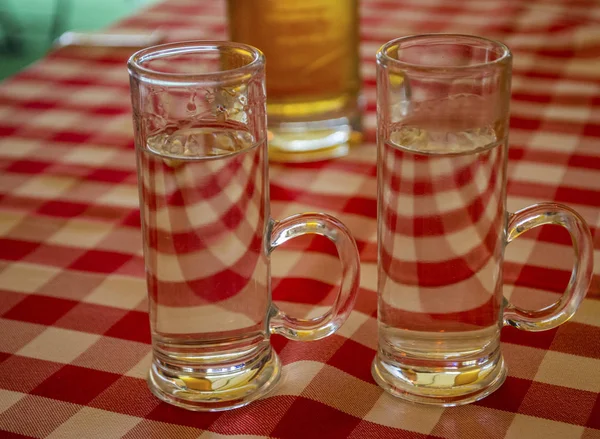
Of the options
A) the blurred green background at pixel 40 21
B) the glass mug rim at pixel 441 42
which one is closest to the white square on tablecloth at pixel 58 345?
the glass mug rim at pixel 441 42

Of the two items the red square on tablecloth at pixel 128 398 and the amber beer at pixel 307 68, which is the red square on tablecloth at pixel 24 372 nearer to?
the red square on tablecloth at pixel 128 398

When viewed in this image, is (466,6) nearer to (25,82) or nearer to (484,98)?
(25,82)

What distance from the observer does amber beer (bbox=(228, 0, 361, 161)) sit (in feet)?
2.77

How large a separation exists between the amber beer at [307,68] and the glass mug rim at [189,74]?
32cm

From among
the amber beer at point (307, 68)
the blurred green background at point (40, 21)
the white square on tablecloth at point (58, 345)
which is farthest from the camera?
the blurred green background at point (40, 21)

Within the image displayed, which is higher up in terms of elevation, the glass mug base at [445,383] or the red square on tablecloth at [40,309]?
the glass mug base at [445,383]

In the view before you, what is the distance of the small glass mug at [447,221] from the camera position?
48 cm

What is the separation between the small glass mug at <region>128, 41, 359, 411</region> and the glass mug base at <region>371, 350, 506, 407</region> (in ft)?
0.16

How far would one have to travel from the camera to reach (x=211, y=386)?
522 mm

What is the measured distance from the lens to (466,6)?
1293mm

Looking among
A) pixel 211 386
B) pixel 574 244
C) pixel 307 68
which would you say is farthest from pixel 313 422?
pixel 307 68

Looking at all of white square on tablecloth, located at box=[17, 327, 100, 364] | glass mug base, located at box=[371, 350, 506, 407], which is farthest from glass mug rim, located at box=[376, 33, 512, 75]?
white square on tablecloth, located at box=[17, 327, 100, 364]

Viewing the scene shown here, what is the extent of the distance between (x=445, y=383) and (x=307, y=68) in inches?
16.6

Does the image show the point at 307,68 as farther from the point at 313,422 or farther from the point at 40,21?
the point at 40,21
